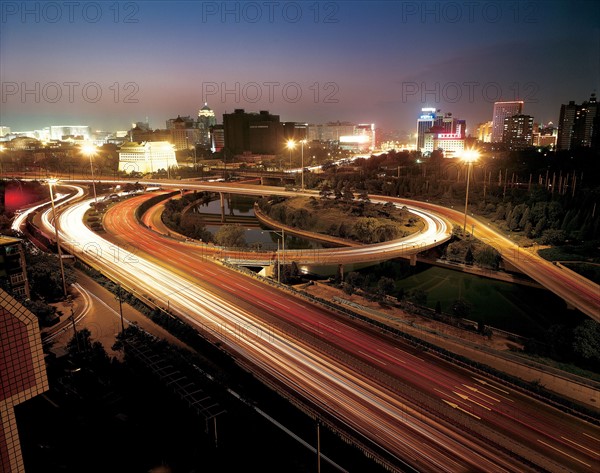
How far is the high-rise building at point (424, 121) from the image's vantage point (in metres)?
109

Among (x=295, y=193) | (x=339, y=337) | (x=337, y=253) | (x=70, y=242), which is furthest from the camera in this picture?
(x=295, y=193)

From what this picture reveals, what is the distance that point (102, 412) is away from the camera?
25.6 feet

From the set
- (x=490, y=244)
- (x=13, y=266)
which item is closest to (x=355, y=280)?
(x=490, y=244)

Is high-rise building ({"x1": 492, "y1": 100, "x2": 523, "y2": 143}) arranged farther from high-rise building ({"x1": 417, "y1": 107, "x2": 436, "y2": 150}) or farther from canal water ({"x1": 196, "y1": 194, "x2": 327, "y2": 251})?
canal water ({"x1": 196, "y1": 194, "x2": 327, "y2": 251})

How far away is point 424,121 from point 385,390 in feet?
372

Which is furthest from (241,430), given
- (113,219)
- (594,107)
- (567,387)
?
(594,107)

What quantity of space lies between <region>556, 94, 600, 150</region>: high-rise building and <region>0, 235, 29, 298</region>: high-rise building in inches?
3413

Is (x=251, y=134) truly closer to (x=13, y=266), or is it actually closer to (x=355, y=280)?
(x=355, y=280)

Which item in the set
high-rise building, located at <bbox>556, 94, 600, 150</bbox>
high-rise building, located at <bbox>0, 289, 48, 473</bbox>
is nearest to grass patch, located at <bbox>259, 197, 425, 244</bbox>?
high-rise building, located at <bbox>0, 289, 48, 473</bbox>

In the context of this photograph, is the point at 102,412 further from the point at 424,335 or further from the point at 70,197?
the point at 70,197

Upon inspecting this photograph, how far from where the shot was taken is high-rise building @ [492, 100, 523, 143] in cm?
11519

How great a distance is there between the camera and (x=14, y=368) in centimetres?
311

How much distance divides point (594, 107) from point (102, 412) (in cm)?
9343

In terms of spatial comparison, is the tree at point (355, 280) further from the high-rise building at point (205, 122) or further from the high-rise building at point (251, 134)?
the high-rise building at point (205, 122)
